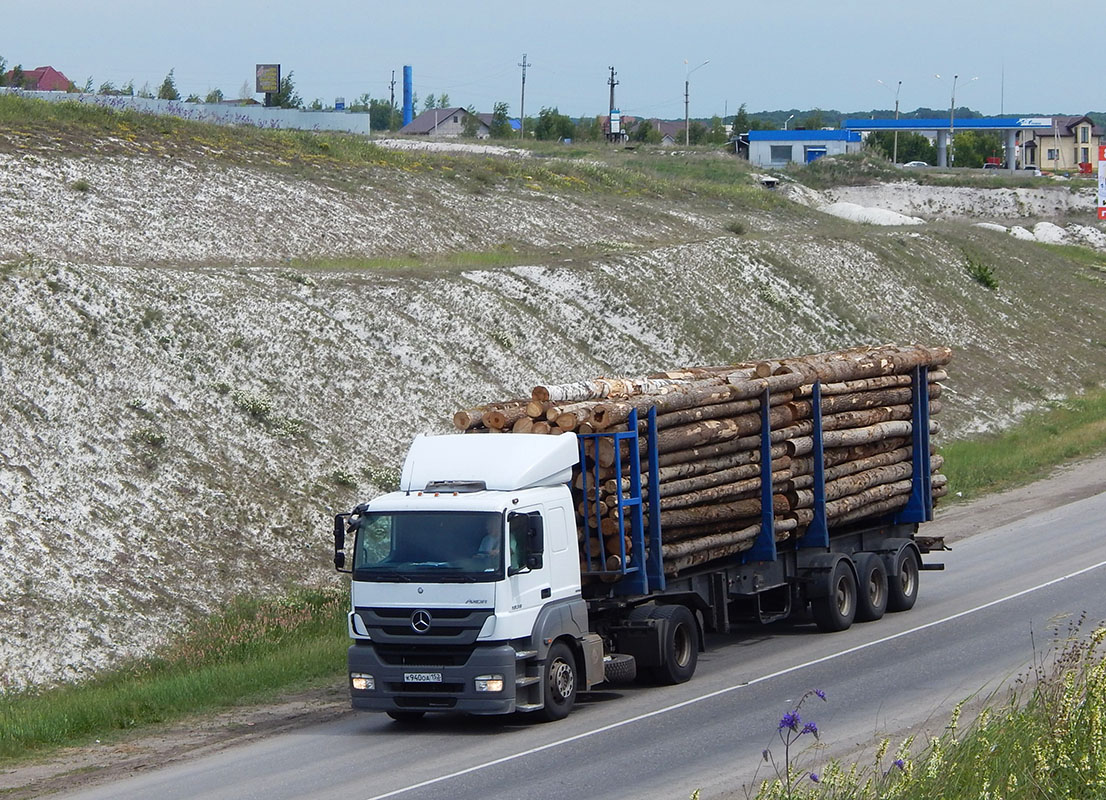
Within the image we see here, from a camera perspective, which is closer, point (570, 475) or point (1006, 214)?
point (570, 475)

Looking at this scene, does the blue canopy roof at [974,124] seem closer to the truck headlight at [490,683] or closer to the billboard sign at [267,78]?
the billboard sign at [267,78]

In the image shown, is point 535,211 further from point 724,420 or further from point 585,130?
point 585,130

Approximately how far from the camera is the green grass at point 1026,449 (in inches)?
1303

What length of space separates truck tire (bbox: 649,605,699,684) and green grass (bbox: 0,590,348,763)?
4.59m

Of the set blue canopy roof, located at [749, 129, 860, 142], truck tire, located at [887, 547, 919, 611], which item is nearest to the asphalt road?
truck tire, located at [887, 547, 919, 611]

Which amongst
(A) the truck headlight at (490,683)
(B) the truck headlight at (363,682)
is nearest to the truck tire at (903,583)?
(A) the truck headlight at (490,683)

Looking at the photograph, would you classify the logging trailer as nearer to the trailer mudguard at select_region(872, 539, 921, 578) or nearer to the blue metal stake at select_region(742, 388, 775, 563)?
the blue metal stake at select_region(742, 388, 775, 563)

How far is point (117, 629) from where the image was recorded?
20.0 meters

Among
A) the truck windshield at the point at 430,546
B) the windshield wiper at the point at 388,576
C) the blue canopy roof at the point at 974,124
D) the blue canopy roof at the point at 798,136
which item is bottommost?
the windshield wiper at the point at 388,576

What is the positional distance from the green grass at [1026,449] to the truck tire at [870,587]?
37.5 ft

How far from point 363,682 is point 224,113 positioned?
5098 cm

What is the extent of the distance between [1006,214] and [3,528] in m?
77.0

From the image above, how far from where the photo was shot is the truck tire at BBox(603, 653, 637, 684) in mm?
15904

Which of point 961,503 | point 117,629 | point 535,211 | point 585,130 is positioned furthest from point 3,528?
point 585,130
